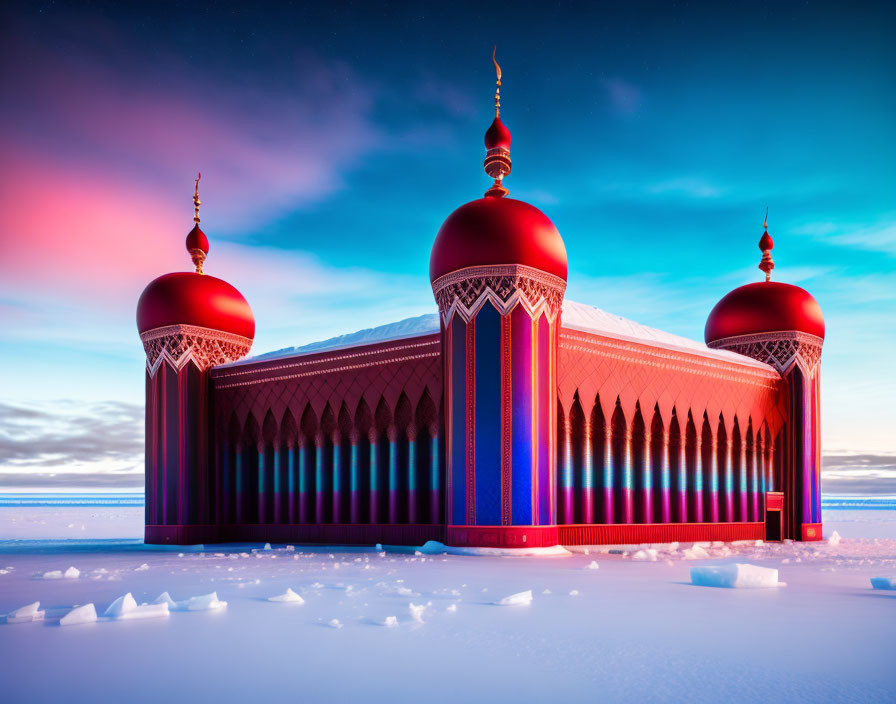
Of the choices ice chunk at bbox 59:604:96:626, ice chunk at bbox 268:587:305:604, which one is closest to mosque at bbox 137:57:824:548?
ice chunk at bbox 268:587:305:604

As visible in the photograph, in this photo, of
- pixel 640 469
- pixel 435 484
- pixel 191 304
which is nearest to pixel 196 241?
pixel 191 304

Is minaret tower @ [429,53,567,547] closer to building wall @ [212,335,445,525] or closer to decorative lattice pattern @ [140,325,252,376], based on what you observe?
building wall @ [212,335,445,525]

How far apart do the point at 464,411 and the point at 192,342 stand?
870cm

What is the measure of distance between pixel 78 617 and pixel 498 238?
1085 centimetres

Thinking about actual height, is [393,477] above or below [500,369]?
below

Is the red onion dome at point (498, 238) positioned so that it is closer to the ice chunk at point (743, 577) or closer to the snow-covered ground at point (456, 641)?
the snow-covered ground at point (456, 641)

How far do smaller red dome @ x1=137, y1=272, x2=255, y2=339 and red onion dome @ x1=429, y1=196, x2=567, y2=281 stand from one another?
288 inches

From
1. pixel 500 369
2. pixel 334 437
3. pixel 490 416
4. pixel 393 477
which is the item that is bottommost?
pixel 393 477

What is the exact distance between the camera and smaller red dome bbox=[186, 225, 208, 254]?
73.3 ft

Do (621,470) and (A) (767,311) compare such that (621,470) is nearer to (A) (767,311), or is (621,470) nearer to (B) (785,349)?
(B) (785,349)

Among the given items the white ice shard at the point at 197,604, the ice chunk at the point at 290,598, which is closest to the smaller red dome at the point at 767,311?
the ice chunk at the point at 290,598

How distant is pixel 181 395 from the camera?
20.2 m

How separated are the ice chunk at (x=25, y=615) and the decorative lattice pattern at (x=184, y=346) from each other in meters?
14.0

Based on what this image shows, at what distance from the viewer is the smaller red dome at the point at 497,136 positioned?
1777 centimetres
